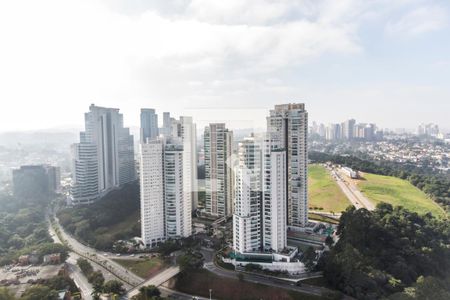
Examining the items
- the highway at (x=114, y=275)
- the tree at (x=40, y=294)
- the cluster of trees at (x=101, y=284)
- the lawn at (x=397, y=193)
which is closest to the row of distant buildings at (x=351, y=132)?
the lawn at (x=397, y=193)

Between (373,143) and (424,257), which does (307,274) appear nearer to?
(424,257)

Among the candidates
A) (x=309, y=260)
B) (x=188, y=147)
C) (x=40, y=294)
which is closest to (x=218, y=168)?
(x=188, y=147)

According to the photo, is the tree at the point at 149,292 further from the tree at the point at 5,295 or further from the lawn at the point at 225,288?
the tree at the point at 5,295

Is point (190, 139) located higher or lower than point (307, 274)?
higher

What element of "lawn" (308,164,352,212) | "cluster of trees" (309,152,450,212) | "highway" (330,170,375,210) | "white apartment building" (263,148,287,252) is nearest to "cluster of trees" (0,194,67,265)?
"white apartment building" (263,148,287,252)

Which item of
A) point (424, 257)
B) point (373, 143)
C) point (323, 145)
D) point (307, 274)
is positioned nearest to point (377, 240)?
point (424, 257)
